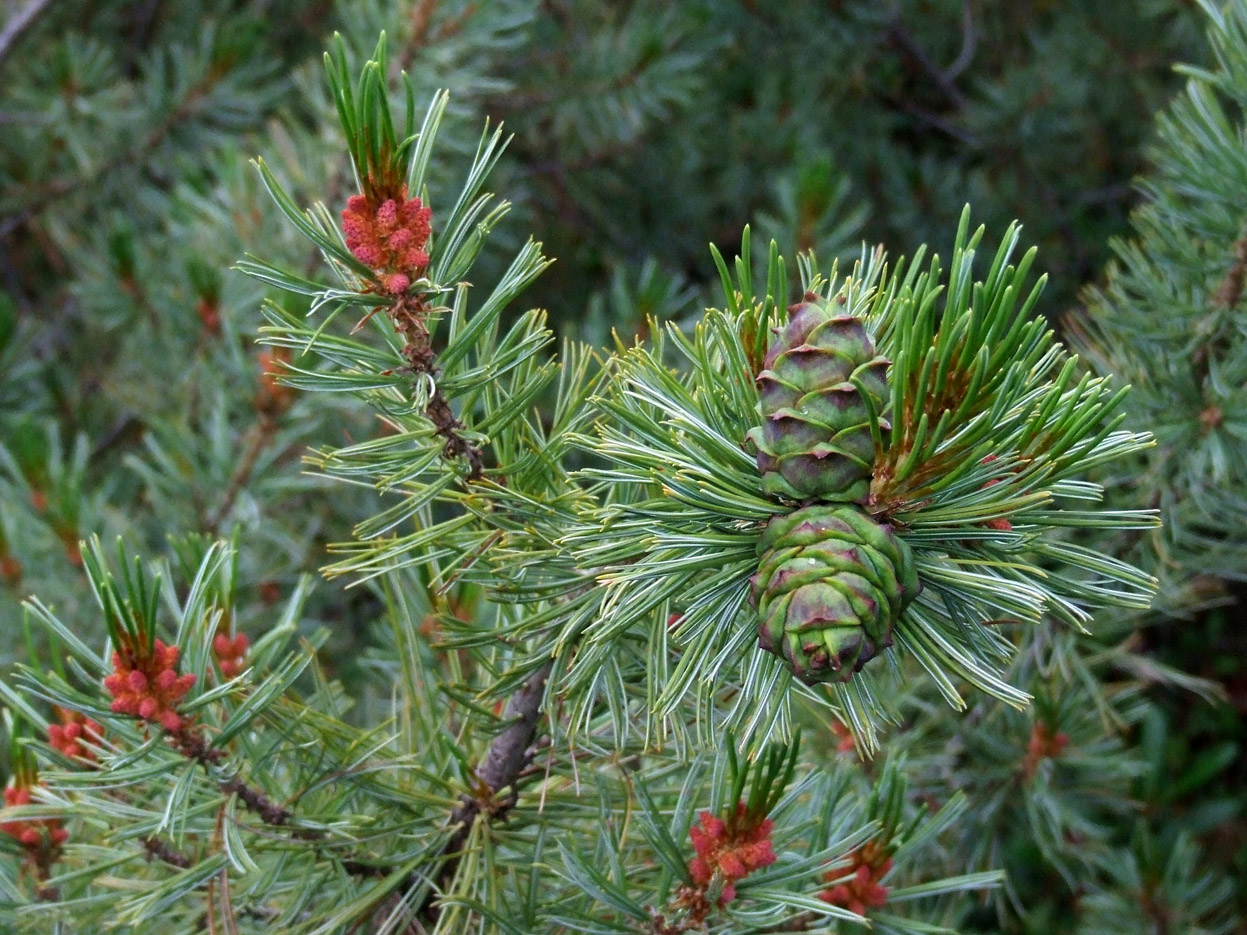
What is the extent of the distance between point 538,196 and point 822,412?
1449 mm

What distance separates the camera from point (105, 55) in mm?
1431

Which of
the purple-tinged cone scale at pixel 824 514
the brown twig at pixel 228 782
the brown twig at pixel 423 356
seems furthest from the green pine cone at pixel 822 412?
the brown twig at pixel 228 782

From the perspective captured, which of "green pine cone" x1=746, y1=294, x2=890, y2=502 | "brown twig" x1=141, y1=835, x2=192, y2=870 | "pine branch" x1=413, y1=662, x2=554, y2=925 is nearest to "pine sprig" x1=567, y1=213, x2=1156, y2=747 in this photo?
"green pine cone" x1=746, y1=294, x2=890, y2=502

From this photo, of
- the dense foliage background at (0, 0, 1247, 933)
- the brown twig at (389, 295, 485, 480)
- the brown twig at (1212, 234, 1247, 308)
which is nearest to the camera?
the brown twig at (389, 295, 485, 480)

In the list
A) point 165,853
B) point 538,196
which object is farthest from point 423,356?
point 538,196

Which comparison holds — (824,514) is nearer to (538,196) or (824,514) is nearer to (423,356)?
(423,356)

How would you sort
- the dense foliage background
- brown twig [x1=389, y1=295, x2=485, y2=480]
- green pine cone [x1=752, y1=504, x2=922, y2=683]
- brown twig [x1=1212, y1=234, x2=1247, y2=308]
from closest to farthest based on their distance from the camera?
green pine cone [x1=752, y1=504, x2=922, y2=683], brown twig [x1=389, y1=295, x2=485, y2=480], brown twig [x1=1212, y1=234, x2=1247, y2=308], the dense foliage background

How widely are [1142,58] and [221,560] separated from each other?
1769 mm

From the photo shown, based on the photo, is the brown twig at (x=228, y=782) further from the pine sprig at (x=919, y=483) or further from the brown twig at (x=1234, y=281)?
the brown twig at (x=1234, y=281)

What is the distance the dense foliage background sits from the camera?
39.9 inches

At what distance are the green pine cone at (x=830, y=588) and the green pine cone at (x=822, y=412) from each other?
0.04ft

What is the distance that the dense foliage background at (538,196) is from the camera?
1.01 m

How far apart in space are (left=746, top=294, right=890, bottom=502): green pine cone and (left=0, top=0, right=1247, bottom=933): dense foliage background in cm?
42

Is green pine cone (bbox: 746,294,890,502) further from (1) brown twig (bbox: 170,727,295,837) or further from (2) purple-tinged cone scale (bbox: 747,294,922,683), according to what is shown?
(1) brown twig (bbox: 170,727,295,837)
